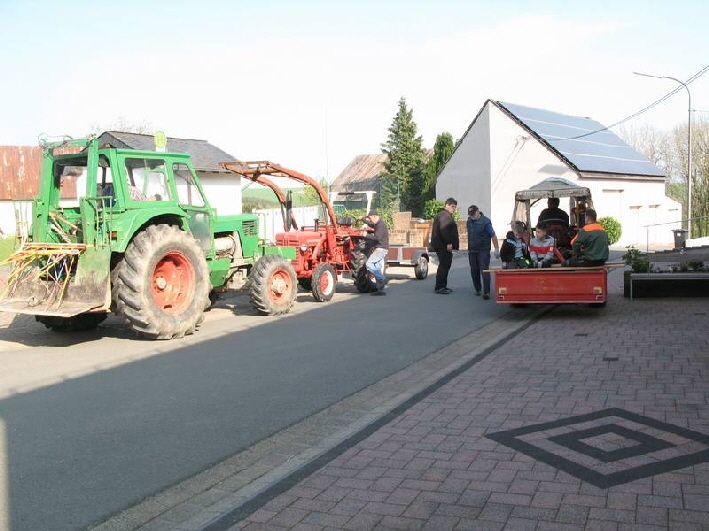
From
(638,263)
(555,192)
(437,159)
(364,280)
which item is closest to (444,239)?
(364,280)

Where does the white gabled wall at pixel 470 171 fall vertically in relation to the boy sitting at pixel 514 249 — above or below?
above

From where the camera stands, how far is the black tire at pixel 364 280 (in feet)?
50.5

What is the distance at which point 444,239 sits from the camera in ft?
49.9

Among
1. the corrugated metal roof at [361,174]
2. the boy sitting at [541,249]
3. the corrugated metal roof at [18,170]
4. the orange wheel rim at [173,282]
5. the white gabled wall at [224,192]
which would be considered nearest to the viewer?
the orange wheel rim at [173,282]

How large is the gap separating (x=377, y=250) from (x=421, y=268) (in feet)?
12.0

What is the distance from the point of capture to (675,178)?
172 ft

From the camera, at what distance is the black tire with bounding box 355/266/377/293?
1541 centimetres

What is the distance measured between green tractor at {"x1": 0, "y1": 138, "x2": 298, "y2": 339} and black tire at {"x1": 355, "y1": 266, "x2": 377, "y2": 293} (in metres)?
4.22

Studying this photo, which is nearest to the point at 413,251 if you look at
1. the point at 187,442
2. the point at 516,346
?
the point at 516,346

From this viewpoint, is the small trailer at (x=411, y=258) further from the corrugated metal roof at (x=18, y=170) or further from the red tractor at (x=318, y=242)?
the corrugated metal roof at (x=18, y=170)

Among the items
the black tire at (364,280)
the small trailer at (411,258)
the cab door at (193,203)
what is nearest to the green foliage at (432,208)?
the small trailer at (411,258)

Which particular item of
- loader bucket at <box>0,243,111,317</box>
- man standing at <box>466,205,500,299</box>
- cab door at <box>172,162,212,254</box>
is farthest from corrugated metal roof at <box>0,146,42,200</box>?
loader bucket at <box>0,243,111,317</box>

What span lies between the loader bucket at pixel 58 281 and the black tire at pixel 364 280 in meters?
6.80

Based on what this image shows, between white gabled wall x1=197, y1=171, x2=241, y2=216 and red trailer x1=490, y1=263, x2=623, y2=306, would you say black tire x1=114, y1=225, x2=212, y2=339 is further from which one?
white gabled wall x1=197, y1=171, x2=241, y2=216
